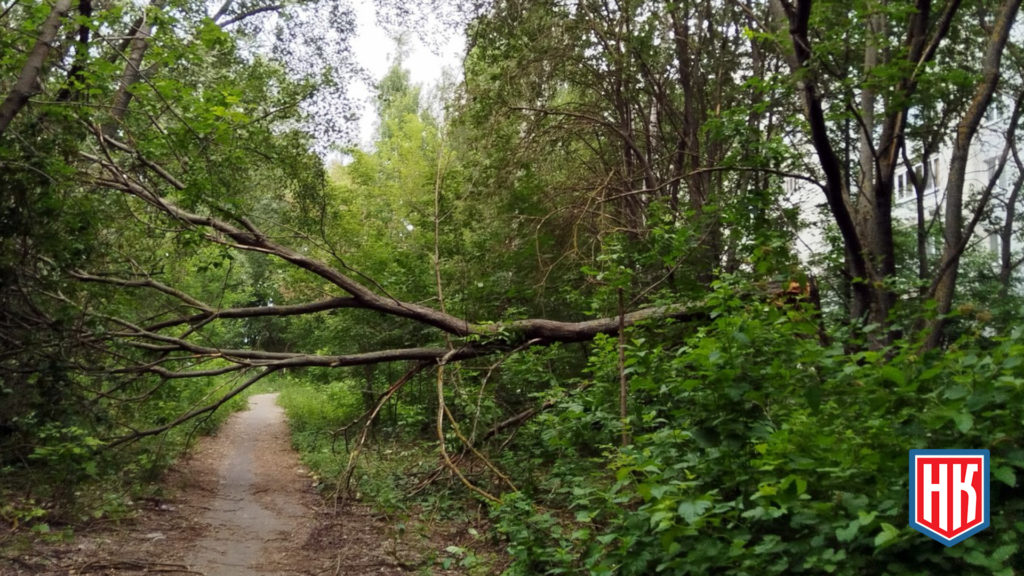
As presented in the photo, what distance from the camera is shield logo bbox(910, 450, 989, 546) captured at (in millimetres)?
3514

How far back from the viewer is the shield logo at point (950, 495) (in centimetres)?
351

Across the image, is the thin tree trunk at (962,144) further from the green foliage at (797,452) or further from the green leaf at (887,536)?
the green leaf at (887,536)

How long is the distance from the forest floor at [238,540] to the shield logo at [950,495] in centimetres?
453

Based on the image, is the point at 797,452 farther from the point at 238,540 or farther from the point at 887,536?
the point at 238,540

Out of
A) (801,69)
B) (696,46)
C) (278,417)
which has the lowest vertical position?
(278,417)

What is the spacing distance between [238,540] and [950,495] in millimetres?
7501

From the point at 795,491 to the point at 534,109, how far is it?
8.45m

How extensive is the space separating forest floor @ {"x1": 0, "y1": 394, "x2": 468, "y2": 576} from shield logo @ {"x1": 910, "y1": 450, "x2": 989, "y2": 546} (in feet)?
14.9

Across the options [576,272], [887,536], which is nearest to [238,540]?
[576,272]

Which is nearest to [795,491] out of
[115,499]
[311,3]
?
[115,499]

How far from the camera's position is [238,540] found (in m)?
8.72

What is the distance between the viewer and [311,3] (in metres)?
12.6

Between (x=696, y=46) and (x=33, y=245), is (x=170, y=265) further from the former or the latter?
(x=696, y=46)

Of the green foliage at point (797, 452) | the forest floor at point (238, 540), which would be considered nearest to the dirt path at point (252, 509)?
the forest floor at point (238, 540)
